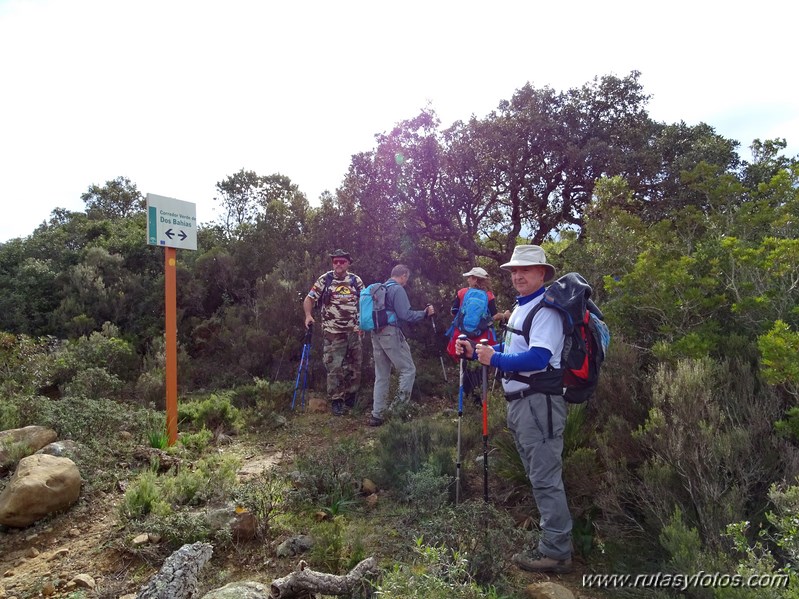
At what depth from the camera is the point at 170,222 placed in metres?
5.56

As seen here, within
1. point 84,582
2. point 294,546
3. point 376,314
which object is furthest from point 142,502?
point 376,314

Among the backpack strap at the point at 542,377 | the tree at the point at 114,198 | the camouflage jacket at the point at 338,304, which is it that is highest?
the tree at the point at 114,198

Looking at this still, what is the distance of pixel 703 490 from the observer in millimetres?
3055

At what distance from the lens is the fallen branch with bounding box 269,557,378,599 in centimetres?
275

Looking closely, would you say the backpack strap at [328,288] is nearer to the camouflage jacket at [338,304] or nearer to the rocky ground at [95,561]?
the camouflage jacket at [338,304]

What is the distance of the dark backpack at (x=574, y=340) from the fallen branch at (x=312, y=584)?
1.58 m

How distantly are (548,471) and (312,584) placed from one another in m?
1.58

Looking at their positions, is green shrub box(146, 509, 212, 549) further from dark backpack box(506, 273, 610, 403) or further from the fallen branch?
dark backpack box(506, 273, 610, 403)

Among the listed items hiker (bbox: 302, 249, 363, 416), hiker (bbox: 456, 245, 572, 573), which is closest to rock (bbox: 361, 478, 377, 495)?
hiker (bbox: 456, 245, 572, 573)

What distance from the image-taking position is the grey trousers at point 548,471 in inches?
128

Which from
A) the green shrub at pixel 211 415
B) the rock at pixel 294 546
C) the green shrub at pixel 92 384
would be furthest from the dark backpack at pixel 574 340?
the green shrub at pixel 92 384

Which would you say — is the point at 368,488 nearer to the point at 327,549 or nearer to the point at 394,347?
the point at 327,549
